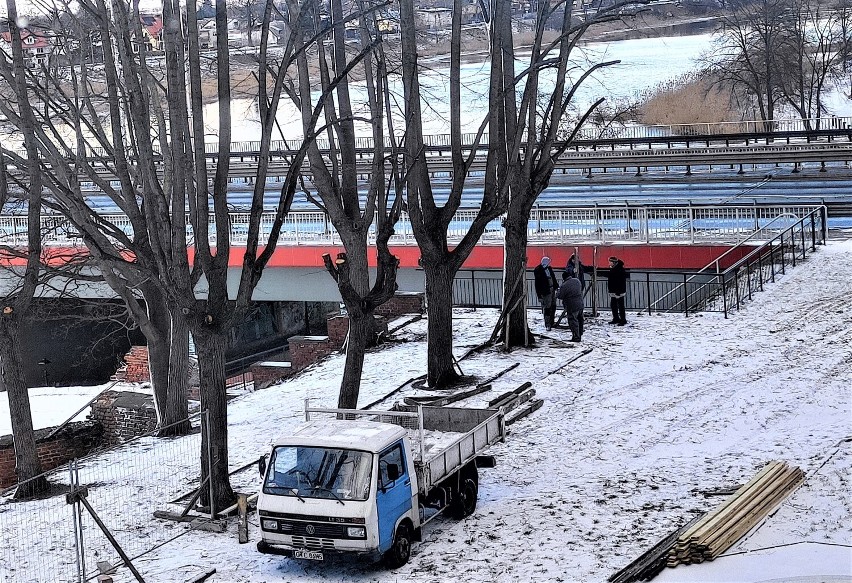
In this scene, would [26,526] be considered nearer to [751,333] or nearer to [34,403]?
[751,333]

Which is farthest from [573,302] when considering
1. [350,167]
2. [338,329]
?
[338,329]

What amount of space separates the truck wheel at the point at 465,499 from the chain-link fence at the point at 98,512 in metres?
3.51

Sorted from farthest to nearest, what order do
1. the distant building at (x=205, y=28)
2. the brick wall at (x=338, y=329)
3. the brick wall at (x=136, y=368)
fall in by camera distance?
1. the brick wall at (x=136, y=368)
2. the brick wall at (x=338, y=329)
3. the distant building at (x=205, y=28)

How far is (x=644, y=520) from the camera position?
12.5 meters

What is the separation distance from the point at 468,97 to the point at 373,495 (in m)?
80.1

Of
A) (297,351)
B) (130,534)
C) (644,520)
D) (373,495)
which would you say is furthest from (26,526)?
(297,351)

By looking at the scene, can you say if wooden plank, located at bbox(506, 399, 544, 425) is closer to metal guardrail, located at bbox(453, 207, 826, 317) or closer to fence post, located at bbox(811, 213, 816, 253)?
metal guardrail, located at bbox(453, 207, 826, 317)

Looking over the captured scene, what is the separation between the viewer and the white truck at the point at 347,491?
36.8ft

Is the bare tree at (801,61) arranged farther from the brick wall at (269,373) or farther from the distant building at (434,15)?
the brick wall at (269,373)

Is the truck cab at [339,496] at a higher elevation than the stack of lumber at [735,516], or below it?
higher

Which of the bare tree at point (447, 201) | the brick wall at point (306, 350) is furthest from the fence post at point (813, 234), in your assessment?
the brick wall at point (306, 350)

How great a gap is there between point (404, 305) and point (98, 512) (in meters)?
13.0

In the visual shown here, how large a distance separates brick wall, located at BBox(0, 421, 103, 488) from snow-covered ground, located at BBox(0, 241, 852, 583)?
3.02 meters

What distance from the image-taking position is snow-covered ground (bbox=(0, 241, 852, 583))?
11.5 meters
